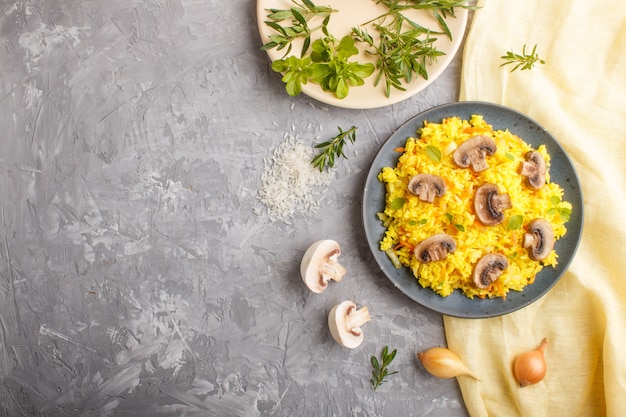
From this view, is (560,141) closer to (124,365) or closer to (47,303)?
(124,365)

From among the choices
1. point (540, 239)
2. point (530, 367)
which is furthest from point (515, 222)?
point (530, 367)

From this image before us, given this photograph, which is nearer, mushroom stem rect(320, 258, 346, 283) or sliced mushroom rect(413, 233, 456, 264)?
sliced mushroom rect(413, 233, 456, 264)

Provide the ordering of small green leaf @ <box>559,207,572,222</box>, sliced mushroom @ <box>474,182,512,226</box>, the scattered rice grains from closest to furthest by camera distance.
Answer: sliced mushroom @ <box>474,182,512,226</box>, small green leaf @ <box>559,207,572,222</box>, the scattered rice grains

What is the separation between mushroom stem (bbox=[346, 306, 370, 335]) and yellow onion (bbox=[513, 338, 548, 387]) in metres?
0.65

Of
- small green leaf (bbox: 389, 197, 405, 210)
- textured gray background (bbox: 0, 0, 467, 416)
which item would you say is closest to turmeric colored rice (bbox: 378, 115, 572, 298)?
small green leaf (bbox: 389, 197, 405, 210)

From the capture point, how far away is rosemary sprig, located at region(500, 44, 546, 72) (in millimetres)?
1934

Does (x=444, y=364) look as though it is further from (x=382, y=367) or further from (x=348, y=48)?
(x=348, y=48)

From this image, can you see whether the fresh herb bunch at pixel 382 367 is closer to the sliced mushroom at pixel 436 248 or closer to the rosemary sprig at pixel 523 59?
the sliced mushroom at pixel 436 248

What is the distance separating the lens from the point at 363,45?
6.44 feet

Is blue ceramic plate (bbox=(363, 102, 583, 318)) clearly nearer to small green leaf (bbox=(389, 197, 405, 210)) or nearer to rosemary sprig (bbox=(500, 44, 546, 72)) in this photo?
small green leaf (bbox=(389, 197, 405, 210))

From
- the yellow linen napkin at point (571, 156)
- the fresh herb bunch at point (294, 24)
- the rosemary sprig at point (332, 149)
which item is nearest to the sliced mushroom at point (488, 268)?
the yellow linen napkin at point (571, 156)

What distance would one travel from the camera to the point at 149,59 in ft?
6.82

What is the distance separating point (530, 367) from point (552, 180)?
0.76 meters

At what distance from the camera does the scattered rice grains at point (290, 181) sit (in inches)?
80.7
